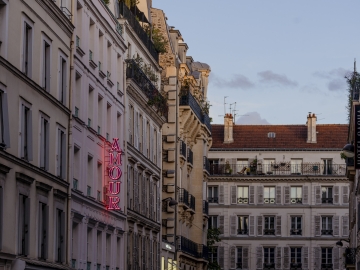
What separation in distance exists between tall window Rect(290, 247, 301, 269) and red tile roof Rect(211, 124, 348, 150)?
1084cm

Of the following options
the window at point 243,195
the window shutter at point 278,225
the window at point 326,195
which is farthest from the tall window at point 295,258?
the window at point 243,195

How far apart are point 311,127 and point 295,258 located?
14.5 m

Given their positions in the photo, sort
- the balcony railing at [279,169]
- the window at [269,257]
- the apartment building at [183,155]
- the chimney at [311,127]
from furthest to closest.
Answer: the chimney at [311,127], the balcony railing at [279,169], the window at [269,257], the apartment building at [183,155]

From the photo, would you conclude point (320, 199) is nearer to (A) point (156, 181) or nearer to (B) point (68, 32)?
(A) point (156, 181)

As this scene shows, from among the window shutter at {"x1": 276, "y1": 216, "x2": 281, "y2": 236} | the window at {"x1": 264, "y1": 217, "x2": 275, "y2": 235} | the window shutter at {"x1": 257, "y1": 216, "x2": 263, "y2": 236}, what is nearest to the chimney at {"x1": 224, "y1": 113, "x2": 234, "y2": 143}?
the window shutter at {"x1": 257, "y1": 216, "x2": 263, "y2": 236}

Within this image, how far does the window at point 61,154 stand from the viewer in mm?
36156

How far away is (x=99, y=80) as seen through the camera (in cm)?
4425

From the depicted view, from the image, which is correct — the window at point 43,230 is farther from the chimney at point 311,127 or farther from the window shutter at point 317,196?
the chimney at point 311,127

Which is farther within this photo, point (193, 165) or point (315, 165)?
point (315, 165)

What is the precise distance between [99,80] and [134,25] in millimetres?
9583

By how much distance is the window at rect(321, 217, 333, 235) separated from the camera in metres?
105

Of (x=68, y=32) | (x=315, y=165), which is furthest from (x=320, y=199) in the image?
(x=68, y=32)

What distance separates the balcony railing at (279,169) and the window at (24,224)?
76338 mm

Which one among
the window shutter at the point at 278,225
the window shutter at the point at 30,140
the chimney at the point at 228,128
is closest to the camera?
the window shutter at the point at 30,140
